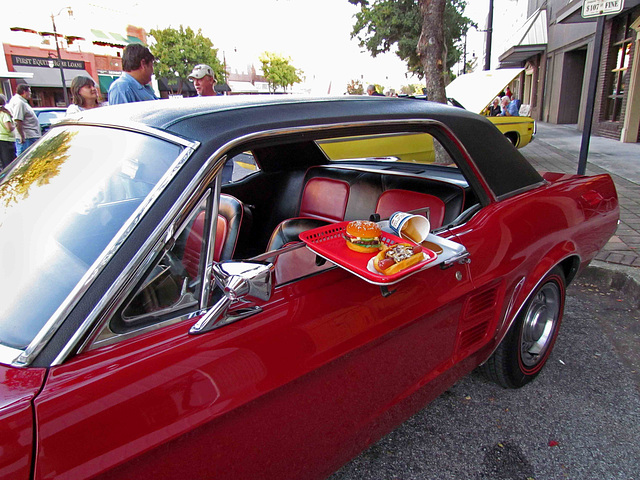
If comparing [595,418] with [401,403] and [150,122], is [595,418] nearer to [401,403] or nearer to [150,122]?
[401,403]

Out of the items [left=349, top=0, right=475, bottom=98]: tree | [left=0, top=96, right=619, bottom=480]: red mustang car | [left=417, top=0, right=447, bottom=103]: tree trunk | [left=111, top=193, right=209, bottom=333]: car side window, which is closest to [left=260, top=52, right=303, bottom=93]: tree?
[left=349, top=0, right=475, bottom=98]: tree

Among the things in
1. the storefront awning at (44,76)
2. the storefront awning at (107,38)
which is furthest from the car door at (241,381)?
the storefront awning at (44,76)

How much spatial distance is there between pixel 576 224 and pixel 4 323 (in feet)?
8.18

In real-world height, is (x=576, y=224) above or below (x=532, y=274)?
above

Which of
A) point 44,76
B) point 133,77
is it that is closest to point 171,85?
point 44,76

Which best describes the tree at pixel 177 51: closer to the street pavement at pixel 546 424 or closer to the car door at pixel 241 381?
the street pavement at pixel 546 424

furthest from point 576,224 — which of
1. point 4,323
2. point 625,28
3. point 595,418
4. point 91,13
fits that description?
point 91,13

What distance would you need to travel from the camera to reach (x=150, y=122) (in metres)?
1.40

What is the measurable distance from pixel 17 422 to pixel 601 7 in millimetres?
5181

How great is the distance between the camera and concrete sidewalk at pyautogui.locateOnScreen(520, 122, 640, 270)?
12.9 feet

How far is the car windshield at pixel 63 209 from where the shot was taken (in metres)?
1.12

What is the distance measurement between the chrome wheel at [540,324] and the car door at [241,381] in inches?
35.1

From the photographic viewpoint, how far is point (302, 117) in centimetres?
149

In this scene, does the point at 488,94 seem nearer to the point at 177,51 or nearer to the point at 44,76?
the point at 44,76
